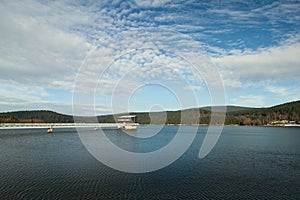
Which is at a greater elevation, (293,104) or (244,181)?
(293,104)

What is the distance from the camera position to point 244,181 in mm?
20844

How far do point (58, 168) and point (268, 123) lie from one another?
183 metres

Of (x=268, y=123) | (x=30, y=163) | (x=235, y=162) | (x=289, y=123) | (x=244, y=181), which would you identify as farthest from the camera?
(x=268, y=123)

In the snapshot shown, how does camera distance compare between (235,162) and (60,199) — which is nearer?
(60,199)

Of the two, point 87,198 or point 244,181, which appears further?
point 244,181

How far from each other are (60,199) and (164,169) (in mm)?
11556

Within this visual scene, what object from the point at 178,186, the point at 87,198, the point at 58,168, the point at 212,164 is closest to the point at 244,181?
the point at 178,186

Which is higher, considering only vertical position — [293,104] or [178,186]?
[293,104]

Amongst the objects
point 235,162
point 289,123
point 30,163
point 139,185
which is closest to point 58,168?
point 30,163

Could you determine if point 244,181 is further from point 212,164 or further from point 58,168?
point 58,168

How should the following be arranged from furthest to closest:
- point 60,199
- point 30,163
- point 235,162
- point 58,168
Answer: point 235,162 → point 30,163 → point 58,168 → point 60,199

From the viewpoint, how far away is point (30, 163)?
2727 centimetres

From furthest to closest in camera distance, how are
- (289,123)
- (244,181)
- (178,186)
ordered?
(289,123), (244,181), (178,186)

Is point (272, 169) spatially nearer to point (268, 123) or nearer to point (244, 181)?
point (244, 181)
